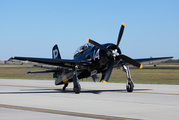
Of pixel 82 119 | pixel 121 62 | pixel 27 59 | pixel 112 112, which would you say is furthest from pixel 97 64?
pixel 82 119

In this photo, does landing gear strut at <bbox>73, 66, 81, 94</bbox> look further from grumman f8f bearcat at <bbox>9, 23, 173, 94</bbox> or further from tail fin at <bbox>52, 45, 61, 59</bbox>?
tail fin at <bbox>52, 45, 61, 59</bbox>

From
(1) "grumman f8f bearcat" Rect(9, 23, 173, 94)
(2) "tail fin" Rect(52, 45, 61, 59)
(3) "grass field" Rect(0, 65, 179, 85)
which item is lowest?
(3) "grass field" Rect(0, 65, 179, 85)

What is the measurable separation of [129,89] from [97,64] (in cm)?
335

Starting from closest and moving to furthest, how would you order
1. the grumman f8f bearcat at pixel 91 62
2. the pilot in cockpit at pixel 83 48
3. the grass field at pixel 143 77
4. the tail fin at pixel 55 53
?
the grumman f8f bearcat at pixel 91 62, the pilot in cockpit at pixel 83 48, the tail fin at pixel 55 53, the grass field at pixel 143 77

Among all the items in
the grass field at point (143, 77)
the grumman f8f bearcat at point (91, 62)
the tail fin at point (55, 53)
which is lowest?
the grass field at point (143, 77)

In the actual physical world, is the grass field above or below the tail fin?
below

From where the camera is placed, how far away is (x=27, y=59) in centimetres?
2352

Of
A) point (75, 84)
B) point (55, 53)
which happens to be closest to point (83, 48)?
point (75, 84)

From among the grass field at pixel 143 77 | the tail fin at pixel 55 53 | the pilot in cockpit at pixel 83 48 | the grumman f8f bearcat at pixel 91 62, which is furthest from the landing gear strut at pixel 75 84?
the grass field at pixel 143 77

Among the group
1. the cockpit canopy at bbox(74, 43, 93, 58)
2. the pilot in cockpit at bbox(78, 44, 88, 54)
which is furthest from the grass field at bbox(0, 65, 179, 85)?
the pilot in cockpit at bbox(78, 44, 88, 54)

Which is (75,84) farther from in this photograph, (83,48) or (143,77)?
(143,77)

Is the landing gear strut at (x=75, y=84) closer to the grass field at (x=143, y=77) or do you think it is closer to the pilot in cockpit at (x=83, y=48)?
the pilot in cockpit at (x=83, y=48)

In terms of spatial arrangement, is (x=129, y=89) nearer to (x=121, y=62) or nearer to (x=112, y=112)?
(x=121, y=62)

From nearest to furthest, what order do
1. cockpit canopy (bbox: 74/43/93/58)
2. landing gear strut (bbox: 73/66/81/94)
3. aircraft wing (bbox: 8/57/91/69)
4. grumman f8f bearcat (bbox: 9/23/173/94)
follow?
grumman f8f bearcat (bbox: 9/23/173/94), aircraft wing (bbox: 8/57/91/69), landing gear strut (bbox: 73/66/81/94), cockpit canopy (bbox: 74/43/93/58)
